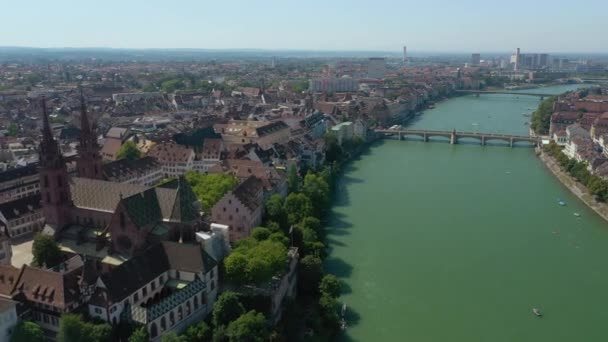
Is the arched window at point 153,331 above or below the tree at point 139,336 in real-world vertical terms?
below

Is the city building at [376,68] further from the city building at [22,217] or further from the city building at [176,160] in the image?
the city building at [22,217]

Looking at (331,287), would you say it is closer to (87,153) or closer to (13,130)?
(87,153)

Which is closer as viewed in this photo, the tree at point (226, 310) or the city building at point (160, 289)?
the city building at point (160, 289)

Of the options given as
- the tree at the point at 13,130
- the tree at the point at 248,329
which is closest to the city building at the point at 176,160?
the tree at the point at 248,329

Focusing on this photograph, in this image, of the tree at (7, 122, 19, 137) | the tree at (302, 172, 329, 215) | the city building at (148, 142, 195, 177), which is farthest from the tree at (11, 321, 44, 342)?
the tree at (7, 122, 19, 137)

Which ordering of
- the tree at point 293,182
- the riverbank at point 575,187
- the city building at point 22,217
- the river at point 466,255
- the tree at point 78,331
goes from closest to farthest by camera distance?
the tree at point 78,331 < the river at point 466,255 < the city building at point 22,217 < the tree at point 293,182 < the riverbank at point 575,187

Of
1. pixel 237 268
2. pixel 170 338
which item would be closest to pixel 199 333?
pixel 170 338
